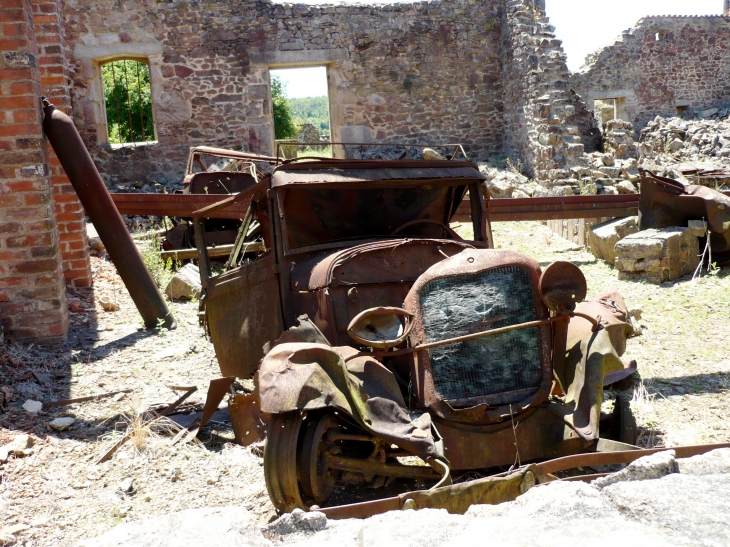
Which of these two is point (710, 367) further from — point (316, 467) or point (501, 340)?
point (316, 467)

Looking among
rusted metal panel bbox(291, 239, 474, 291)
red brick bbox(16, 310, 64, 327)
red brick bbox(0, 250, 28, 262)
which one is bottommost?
red brick bbox(16, 310, 64, 327)

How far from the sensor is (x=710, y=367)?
516 centimetres

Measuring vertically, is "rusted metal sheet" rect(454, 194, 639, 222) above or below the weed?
above

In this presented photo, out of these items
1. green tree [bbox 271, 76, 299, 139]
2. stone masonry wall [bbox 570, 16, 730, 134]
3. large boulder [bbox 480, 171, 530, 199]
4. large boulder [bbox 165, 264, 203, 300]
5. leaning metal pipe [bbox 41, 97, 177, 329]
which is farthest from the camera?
green tree [bbox 271, 76, 299, 139]

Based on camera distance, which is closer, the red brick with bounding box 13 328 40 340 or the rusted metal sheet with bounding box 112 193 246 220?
the red brick with bounding box 13 328 40 340

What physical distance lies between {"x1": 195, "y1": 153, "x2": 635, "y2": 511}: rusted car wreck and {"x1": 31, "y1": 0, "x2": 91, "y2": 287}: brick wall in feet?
11.9

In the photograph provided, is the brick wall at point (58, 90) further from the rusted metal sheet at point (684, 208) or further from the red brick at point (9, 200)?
the rusted metal sheet at point (684, 208)

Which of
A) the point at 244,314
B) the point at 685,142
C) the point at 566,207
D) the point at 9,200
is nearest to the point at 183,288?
the point at 9,200

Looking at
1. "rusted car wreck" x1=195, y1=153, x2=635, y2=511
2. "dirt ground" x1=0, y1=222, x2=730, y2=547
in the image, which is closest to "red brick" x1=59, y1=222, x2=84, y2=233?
"dirt ground" x1=0, y1=222, x2=730, y2=547

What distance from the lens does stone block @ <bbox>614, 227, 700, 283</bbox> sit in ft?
24.9

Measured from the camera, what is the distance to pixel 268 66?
47.5 ft

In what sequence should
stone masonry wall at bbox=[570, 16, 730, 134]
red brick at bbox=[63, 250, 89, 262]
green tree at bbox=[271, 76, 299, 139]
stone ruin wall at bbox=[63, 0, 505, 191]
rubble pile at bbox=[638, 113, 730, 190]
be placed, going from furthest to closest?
1. green tree at bbox=[271, 76, 299, 139]
2. stone masonry wall at bbox=[570, 16, 730, 134]
3. rubble pile at bbox=[638, 113, 730, 190]
4. stone ruin wall at bbox=[63, 0, 505, 191]
5. red brick at bbox=[63, 250, 89, 262]

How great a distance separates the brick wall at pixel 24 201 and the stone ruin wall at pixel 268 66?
8.40 m

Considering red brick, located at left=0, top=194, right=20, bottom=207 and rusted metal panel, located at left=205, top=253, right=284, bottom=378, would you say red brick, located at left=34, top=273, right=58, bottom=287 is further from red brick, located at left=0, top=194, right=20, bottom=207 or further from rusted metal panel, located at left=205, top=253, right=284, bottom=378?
rusted metal panel, located at left=205, top=253, right=284, bottom=378
